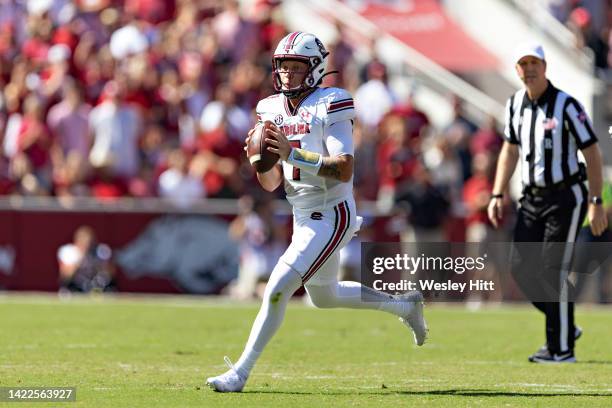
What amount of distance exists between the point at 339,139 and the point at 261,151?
45 cm

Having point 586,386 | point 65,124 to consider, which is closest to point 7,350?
point 586,386

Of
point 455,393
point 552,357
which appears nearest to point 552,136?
point 552,357

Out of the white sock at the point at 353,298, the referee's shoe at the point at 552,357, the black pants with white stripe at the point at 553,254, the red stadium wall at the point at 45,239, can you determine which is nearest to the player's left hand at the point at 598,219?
the black pants with white stripe at the point at 553,254

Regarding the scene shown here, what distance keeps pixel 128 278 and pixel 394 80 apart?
4.57 metres

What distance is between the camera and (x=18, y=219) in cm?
1758

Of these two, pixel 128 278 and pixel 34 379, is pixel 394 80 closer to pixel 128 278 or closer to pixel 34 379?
pixel 128 278

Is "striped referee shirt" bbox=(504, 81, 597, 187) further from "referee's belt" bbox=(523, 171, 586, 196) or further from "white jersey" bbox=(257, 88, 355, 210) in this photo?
"white jersey" bbox=(257, 88, 355, 210)

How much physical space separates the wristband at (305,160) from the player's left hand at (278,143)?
35mm

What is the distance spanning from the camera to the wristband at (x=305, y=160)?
8.00 m

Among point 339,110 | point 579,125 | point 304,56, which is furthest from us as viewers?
point 579,125

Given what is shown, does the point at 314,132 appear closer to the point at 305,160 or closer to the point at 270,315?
the point at 305,160

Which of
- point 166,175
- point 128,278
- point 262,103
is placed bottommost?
point 128,278

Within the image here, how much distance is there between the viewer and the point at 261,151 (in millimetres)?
8070

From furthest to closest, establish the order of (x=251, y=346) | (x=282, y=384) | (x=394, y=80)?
(x=394, y=80), (x=282, y=384), (x=251, y=346)
